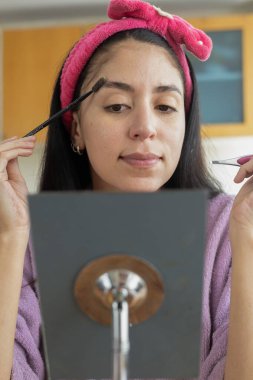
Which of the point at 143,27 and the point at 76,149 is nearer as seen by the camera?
the point at 143,27

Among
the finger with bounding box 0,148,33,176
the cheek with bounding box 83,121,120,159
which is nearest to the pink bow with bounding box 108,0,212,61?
the cheek with bounding box 83,121,120,159

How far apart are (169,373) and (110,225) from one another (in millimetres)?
200

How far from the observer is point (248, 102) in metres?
2.22

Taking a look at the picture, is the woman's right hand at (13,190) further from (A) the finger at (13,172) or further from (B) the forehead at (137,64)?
(B) the forehead at (137,64)

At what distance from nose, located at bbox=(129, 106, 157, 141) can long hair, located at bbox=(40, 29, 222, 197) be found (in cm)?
21

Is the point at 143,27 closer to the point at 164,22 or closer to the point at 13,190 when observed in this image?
the point at 164,22

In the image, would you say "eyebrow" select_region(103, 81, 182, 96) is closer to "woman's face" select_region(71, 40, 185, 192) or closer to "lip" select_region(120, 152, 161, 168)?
"woman's face" select_region(71, 40, 185, 192)

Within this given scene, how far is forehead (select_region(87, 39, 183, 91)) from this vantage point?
3.57 feet

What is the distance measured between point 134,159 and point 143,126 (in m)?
0.07

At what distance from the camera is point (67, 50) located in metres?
2.29

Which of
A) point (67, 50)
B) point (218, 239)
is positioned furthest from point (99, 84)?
point (67, 50)

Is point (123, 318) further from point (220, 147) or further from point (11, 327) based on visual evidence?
point (220, 147)

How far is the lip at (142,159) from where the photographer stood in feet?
3.47

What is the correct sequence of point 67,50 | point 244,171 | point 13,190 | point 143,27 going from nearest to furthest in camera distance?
1. point 244,171
2. point 13,190
3. point 143,27
4. point 67,50
